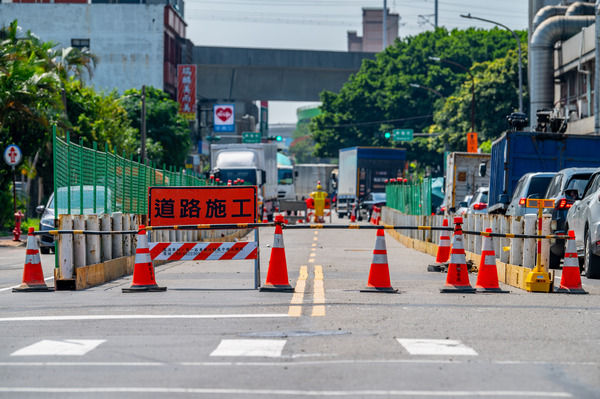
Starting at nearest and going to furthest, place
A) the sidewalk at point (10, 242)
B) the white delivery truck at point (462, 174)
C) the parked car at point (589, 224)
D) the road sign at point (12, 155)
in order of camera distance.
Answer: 1. the parked car at point (589, 224)
2. the sidewalk at point (10, 242)
3. the road sign at point (12, 155)
4. the white delivery truck at point (462, 174)

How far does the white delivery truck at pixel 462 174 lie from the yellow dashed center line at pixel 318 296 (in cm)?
2020

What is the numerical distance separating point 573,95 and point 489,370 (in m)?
51.5

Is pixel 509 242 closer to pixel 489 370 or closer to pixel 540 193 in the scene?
pixel 540 193

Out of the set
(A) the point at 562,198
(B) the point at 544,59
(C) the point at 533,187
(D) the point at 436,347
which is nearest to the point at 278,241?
(D) the point at 436,347

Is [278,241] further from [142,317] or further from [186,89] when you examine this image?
[186,89]

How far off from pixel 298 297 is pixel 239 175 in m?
36.8

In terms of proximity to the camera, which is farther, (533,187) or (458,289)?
(533,187)

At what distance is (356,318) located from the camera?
11273mm

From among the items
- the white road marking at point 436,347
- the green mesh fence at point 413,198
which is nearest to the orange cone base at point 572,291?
the white road marking at point 436,347

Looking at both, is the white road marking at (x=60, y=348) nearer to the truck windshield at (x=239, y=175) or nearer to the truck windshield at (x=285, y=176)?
the truck windshield at (x=239, y=175)

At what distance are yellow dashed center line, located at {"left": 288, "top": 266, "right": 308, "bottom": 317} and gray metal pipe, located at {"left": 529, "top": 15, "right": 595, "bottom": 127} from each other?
4075 cm

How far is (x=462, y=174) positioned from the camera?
37.9 meters

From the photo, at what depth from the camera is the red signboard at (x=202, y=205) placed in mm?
16719

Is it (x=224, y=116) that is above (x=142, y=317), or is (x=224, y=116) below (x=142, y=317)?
above
